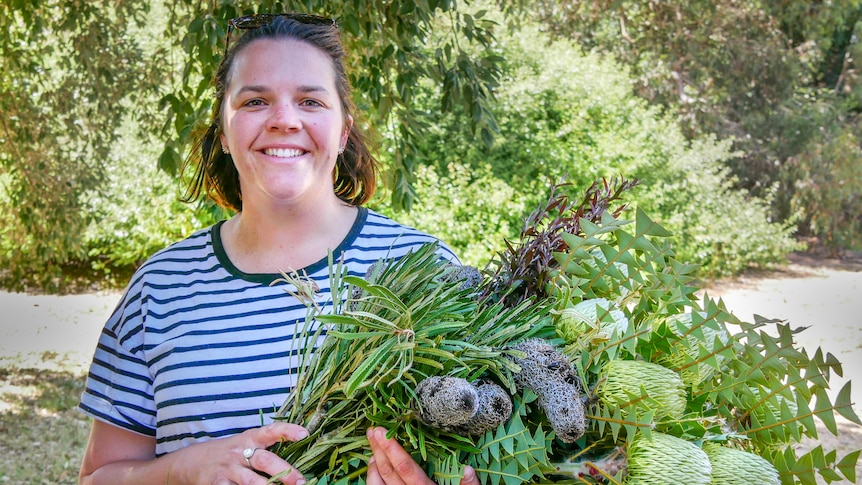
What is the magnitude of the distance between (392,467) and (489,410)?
0.17m

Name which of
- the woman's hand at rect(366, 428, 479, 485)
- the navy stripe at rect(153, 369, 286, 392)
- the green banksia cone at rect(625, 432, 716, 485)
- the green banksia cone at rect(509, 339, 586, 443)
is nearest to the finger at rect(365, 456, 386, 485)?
the woman's hand at rect(366, 428, 479, 485)

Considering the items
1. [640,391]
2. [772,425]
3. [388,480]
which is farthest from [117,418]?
[772,425]

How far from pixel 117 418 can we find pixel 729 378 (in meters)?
1.12

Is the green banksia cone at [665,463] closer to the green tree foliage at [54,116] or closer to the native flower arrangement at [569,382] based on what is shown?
the native flower arrangement at [569,382]

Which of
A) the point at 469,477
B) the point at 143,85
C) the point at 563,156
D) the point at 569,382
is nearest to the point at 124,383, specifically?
the point at 469,477

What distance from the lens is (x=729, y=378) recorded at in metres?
1.17

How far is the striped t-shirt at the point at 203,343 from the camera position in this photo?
5.06 ft

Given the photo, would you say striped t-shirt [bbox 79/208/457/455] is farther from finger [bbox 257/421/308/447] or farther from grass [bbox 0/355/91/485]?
grass [bbox 0/355/91/485]

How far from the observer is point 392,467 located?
1.13 metres

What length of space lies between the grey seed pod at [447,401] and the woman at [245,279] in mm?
518

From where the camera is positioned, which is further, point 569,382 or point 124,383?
point 124,383

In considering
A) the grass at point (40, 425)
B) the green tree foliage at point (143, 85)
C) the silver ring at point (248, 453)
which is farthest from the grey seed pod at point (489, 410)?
the grass at point (40, 425)

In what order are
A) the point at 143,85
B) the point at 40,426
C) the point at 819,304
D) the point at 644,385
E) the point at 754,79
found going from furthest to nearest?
the point at 754,79, the point at 819,304, the point at 40,426, the point at 143,85, the point at 644,385

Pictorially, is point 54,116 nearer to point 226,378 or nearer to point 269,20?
point 269,20
